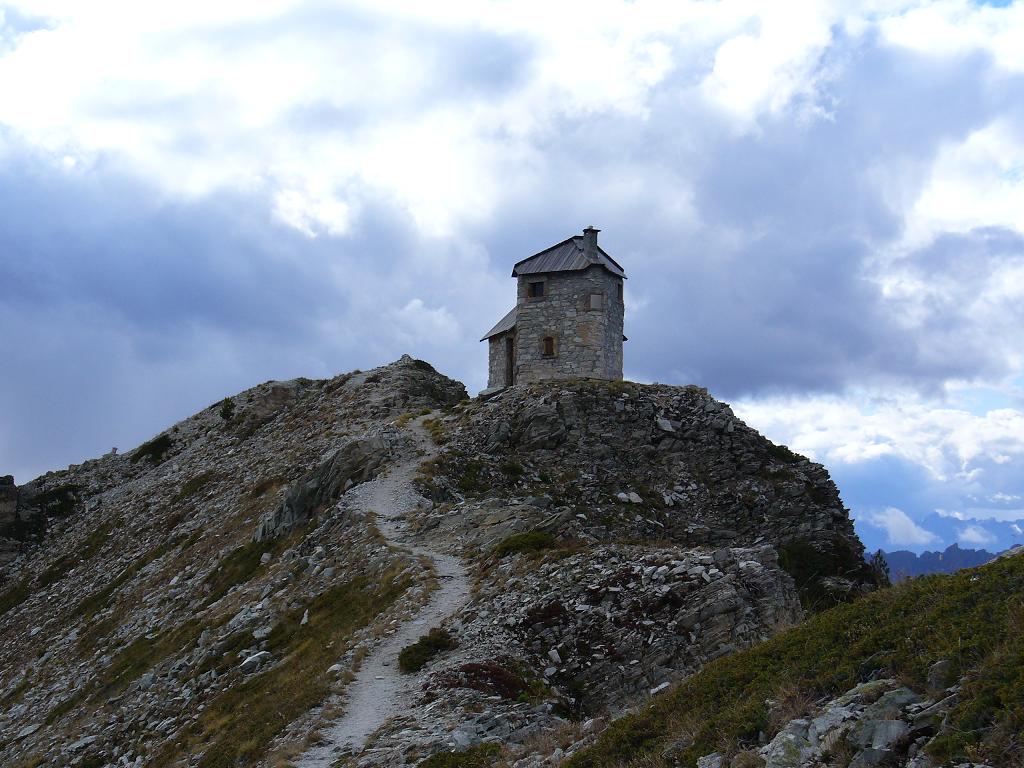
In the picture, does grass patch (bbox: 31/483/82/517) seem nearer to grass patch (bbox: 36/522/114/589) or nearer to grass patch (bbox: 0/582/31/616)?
grass patch (bbox: 0/582/31/616)

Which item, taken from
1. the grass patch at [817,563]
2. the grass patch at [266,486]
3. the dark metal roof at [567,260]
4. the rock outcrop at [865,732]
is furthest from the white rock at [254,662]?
the dark metal roof at [567,260]

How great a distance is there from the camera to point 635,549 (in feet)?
90.6

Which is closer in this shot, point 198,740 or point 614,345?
point 198,740

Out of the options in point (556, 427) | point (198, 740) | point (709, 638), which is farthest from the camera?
point (556, 427)

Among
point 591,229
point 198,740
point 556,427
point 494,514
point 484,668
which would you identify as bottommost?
point 198,740

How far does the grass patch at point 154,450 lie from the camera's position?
259ft

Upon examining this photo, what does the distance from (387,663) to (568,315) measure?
33.5 meters

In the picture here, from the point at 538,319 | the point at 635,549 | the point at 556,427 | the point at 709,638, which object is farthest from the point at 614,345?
the point at 709,638

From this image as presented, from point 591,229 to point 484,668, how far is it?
39585 mm

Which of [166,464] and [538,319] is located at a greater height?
[538,319]

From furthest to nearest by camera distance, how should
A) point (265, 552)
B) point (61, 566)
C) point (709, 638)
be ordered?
point (61, 566), point (265, 552), point (709, 638)

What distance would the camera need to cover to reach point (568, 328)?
180 ft

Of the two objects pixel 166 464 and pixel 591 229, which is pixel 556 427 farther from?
pixel 166 464

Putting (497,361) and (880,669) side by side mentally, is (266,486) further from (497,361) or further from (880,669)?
(880,669)
